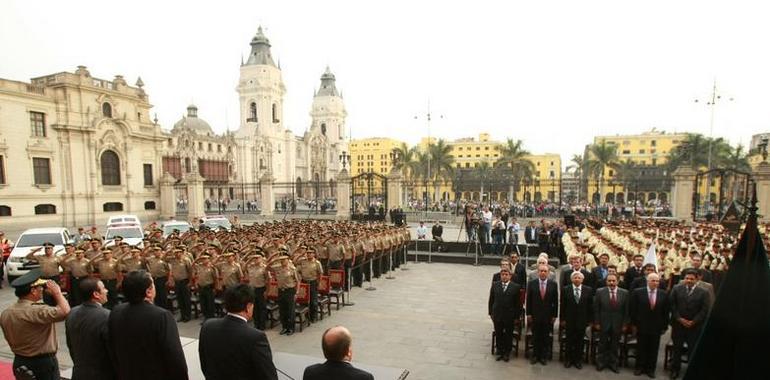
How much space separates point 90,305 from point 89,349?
0.40 m

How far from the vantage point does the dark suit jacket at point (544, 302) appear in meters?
7.02

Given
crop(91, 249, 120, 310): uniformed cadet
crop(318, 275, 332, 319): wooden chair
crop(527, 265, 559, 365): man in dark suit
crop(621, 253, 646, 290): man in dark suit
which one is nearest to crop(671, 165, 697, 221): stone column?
crop(621, 253, 646, 290): man in dark suit

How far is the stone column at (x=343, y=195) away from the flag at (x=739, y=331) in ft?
88.6

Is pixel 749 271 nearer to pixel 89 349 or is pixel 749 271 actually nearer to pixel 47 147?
pixel 89 349

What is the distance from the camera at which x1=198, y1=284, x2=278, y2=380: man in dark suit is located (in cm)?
317

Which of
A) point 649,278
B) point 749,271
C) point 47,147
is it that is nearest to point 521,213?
point 649,278

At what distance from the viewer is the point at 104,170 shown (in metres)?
35.0

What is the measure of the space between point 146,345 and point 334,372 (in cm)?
171

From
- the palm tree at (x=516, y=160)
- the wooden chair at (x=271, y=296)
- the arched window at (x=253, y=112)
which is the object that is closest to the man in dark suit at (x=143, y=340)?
the wooden chair at (x=271, y=296)

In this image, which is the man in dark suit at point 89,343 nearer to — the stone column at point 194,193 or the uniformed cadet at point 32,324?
the uniformed cadet at point 32,324

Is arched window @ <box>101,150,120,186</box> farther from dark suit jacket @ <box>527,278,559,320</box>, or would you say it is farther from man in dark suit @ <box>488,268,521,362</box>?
dark suit jacket @ <box>527,278,559,320</box>

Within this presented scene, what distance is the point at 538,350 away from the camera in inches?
281

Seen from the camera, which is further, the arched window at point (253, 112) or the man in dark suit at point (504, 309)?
the arched window at point (253, 112)

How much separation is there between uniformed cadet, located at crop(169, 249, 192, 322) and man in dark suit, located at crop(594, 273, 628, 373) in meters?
8.65
